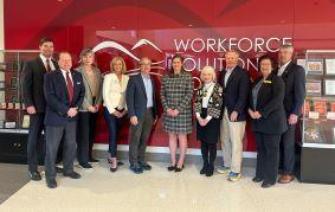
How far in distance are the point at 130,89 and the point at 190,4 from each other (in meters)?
1.54

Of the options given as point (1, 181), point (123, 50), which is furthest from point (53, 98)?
point (123, 50)

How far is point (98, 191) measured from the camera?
13.1 feet

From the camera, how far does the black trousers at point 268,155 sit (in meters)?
4.09

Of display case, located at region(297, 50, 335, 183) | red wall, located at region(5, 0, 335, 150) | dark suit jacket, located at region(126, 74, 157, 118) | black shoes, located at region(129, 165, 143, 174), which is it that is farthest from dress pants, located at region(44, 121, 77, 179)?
display case, located at region(297, 50, 335, 183)

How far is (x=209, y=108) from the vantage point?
4402 mm

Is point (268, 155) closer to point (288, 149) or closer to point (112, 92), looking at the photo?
point (288, 149)

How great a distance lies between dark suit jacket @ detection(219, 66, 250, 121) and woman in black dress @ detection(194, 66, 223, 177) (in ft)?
0.35

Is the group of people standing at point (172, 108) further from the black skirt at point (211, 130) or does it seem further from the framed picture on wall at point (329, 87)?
the framed picture on wall at point (329, 87)

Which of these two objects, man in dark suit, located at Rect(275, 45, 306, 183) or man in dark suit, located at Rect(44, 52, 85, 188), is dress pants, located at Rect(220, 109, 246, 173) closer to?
man in dark suit, located at Rect(275, 45, 306, 183)

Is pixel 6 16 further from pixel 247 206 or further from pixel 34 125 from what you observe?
pixel 247 206

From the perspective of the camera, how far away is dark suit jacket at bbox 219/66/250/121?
4.27m

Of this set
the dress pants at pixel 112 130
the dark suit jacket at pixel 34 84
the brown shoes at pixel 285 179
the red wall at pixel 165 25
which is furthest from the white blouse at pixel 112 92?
the brown shoes at pixel 285 179

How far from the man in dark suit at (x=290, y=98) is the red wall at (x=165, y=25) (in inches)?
24.0

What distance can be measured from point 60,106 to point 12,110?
1.58 m
